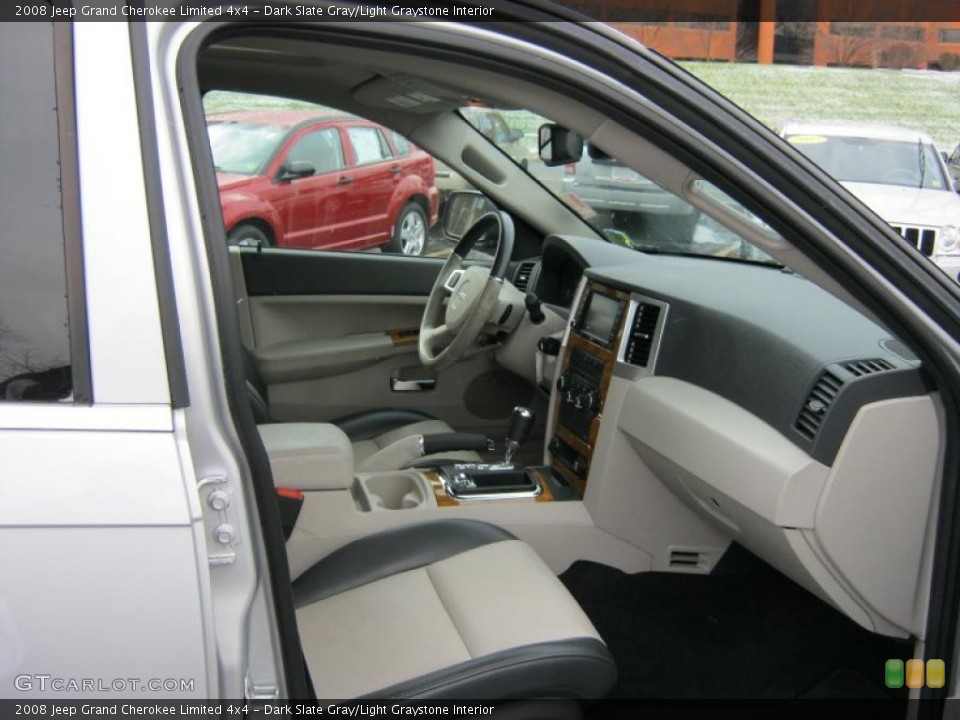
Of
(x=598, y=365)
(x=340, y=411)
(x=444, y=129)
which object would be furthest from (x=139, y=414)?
(x=340, y=411)

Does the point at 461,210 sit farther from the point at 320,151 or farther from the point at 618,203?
the point at 320,151

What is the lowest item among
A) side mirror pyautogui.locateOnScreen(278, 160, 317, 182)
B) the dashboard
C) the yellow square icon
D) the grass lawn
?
the yellow square icon

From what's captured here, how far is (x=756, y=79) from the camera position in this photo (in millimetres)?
10969

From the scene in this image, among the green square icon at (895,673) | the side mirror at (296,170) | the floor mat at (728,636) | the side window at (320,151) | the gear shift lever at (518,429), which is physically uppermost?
the side window at (320,151)

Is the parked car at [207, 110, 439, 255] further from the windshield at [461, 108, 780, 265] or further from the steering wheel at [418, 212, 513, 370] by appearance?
the steering wheel at [418, 212, 513, 370]

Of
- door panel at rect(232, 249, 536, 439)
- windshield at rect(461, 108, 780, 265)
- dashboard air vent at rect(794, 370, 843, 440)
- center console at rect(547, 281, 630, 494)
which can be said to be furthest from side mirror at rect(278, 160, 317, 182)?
dashboard air vent at rect(794, 370, 843, 440)

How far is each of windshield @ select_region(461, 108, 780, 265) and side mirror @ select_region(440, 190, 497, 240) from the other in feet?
0.73

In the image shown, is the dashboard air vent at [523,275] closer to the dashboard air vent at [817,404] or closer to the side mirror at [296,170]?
the dashboard air vent at [817,404]

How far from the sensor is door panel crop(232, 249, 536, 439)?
3.70 meters

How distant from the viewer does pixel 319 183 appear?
528 centimetres

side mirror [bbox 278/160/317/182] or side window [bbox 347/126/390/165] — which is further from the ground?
side window [bbox 347/126/390/165]

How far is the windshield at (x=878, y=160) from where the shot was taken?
771 cm

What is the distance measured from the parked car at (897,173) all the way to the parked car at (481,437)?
14.6 feet

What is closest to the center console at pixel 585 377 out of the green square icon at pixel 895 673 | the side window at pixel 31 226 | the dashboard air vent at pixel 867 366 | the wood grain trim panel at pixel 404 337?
the dashboard air vent at pixel 867 366
